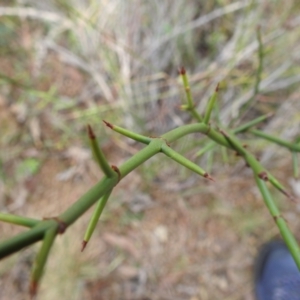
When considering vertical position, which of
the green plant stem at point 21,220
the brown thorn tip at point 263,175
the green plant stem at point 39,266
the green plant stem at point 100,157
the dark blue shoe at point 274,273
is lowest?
the green plant stem at point 39,266

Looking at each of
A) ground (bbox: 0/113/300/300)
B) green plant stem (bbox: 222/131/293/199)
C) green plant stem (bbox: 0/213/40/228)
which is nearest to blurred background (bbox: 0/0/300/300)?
ground (bbox: 0/113/300/300)

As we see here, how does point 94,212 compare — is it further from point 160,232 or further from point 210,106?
point 160,232

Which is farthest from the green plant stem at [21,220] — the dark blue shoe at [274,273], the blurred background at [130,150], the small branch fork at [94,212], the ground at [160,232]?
the dark blue shoe at [274,273]

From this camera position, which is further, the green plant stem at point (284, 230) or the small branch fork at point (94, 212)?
the green plant stem at point (284, 230)

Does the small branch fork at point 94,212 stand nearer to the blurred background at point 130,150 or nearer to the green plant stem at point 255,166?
the green plant stem at point 255,166

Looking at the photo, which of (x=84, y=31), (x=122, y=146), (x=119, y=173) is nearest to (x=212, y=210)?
(x=122, y=146)

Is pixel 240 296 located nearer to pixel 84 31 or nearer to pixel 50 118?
pixel 50 118

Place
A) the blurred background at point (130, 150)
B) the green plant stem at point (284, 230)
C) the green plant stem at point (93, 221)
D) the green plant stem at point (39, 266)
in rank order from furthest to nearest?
the blurred background at point (130, 150) < the green plant stem at point (284, 230) < the green plant stem at point (93, 221) < the green plant stem at point (39, 266)

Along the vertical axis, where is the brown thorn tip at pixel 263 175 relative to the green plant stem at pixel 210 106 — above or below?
below

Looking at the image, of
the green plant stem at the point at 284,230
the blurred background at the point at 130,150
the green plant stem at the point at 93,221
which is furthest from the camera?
the blurred background at the point at 130,150
